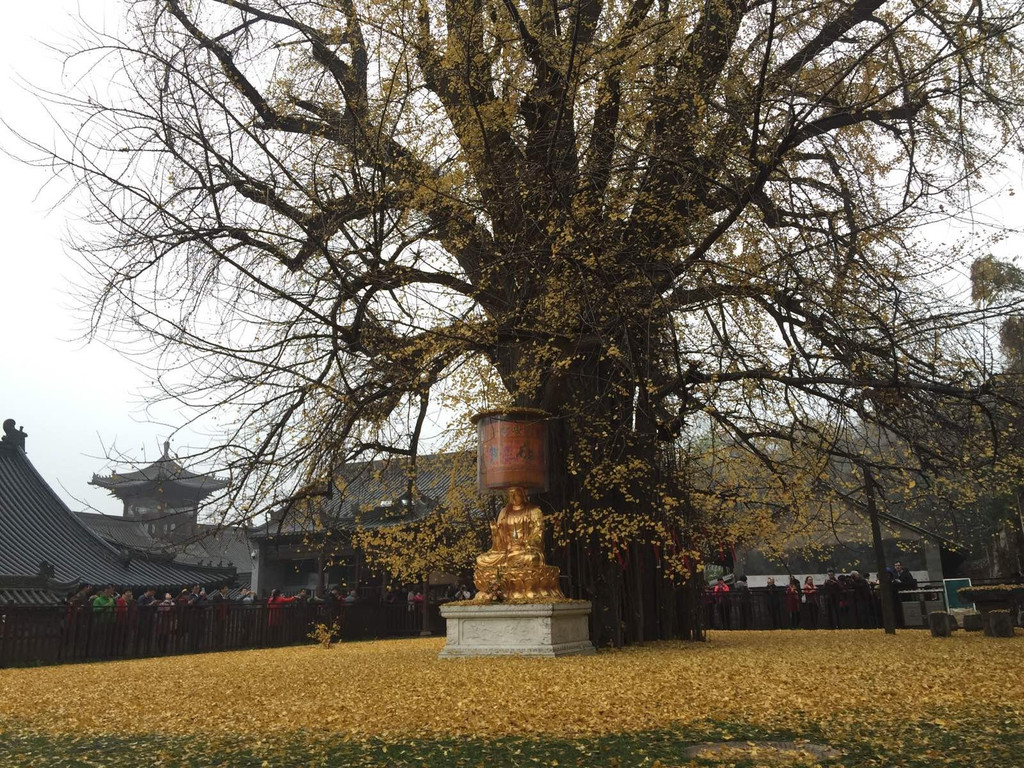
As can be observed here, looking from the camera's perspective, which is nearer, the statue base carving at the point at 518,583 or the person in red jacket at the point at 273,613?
the statue base carving at the point at 518,583

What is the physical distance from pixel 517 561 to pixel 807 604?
1044 centimetres

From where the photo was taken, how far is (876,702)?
198 inches

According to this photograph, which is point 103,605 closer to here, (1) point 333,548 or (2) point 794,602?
(1) point 333,548

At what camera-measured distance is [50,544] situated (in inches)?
711

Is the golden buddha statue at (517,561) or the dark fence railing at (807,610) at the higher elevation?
the golden buddha statue at (517,561)

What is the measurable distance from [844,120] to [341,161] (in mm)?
6005

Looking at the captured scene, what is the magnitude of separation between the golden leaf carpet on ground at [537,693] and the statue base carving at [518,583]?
89 centimetres

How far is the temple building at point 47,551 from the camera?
16.5 m

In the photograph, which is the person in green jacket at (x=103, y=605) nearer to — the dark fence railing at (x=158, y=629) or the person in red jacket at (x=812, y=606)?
the dark fence railing at (x=158, y=629)

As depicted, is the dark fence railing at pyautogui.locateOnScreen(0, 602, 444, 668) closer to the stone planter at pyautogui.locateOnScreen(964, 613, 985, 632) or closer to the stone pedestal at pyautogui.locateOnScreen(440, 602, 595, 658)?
the stone pedestal at pyautogui.locateOnScreen(440, 602, 595, 658)

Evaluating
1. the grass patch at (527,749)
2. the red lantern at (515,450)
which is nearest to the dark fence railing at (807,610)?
the red lantern at (515,450)

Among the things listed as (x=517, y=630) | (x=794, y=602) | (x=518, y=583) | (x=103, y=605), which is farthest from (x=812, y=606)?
(x=103, y=605)

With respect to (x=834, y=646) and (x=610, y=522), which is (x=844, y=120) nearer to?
(x=610, y=522)

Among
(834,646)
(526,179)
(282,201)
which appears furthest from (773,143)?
(834,646)
